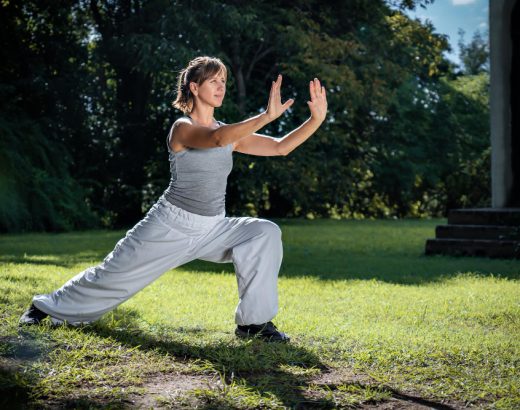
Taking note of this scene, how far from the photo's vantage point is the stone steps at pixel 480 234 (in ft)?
36.1

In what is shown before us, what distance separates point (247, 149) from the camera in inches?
220

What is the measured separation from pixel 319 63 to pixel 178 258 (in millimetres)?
15080

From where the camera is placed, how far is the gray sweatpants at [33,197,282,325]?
515 centimetres

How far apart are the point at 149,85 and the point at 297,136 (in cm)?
1608

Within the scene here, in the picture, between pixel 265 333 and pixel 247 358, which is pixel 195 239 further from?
pixel 247 358

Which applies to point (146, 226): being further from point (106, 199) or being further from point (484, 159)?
point (484, 159)

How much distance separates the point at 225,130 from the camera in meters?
4.63

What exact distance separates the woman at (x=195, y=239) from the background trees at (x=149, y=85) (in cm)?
1172

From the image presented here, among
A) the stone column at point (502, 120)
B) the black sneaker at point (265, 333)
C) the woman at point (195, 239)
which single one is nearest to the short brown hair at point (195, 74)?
the woman at point (195, 239)

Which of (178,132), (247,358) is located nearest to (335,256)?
(178,132)

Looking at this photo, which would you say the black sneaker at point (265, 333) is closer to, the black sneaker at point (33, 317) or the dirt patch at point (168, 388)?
the dirt patch at point (168, 388)

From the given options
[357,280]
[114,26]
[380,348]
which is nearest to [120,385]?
[380,348]

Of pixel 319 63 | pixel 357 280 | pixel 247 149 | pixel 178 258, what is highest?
pixel 319 63

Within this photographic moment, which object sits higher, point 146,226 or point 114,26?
point 114,26
